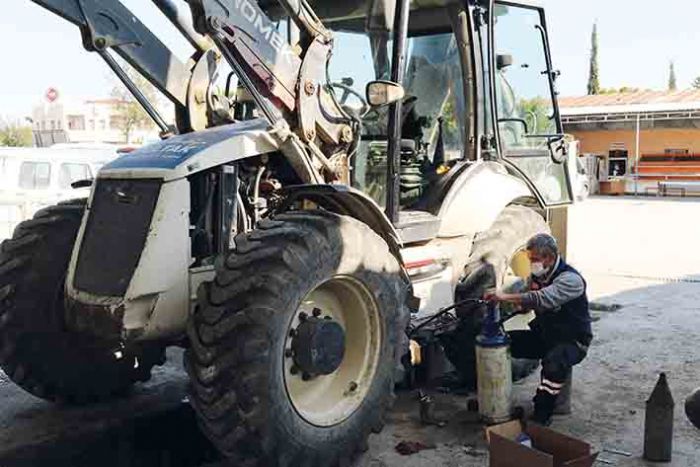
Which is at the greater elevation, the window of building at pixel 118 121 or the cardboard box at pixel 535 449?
the window of building at pixel 118 121

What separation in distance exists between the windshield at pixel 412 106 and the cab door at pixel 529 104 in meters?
0.35

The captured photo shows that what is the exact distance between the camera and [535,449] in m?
4.21

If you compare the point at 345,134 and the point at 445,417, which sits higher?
the point at 345,134

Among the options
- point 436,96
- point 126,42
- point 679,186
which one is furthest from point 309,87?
point 679,186

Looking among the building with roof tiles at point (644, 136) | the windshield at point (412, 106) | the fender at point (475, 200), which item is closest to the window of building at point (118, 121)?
the building with roof tiles at point (644, 136)

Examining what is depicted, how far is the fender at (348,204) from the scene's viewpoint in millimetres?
4430

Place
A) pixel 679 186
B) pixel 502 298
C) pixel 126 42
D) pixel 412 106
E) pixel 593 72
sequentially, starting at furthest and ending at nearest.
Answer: pixel 593 72, pixel 679 186, pixel 412 106, pixel 502 298, pixel 126 42

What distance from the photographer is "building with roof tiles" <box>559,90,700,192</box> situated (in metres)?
29.5

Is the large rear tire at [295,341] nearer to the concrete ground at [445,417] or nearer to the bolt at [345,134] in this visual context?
the concrete ground at [445,417]

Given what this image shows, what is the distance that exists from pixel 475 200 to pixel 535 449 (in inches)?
84.9

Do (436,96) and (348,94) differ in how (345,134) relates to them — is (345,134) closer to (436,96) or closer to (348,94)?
(348,94)

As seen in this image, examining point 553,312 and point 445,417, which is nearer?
point 553,312

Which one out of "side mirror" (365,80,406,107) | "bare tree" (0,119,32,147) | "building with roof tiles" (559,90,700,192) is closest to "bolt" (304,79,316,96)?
"side mirror" (365,80,406,107)

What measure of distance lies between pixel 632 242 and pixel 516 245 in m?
9.99
